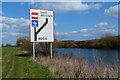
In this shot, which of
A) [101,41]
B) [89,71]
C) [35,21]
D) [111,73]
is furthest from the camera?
[101,41]

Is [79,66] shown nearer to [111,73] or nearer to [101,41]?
[111,73]

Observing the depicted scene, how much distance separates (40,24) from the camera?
15930mm

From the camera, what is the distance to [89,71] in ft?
25.6

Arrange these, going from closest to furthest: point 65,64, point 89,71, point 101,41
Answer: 1. point 89,71
2. point 65,64
3. point 101,41

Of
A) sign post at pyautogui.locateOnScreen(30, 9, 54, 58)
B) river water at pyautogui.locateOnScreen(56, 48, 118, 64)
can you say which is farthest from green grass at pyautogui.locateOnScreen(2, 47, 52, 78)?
sign post at pyautogui.locateOnScreen(30, 9, 54, 58)

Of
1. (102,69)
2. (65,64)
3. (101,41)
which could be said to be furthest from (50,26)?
(101,41)

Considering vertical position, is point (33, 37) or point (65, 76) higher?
point (33, 37)

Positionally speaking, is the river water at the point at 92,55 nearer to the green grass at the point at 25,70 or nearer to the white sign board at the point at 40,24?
the white sign board at the point at 40,24

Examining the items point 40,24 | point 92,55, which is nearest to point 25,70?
point 92,55

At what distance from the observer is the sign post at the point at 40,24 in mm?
15867

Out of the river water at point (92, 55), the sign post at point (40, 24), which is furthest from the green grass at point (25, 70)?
the sign post at point (40, 24)

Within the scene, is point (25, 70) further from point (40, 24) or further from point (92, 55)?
point (40, 24)

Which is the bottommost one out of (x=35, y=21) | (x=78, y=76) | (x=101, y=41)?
(x=78, y=76)

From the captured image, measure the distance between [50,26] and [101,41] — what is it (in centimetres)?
1338
